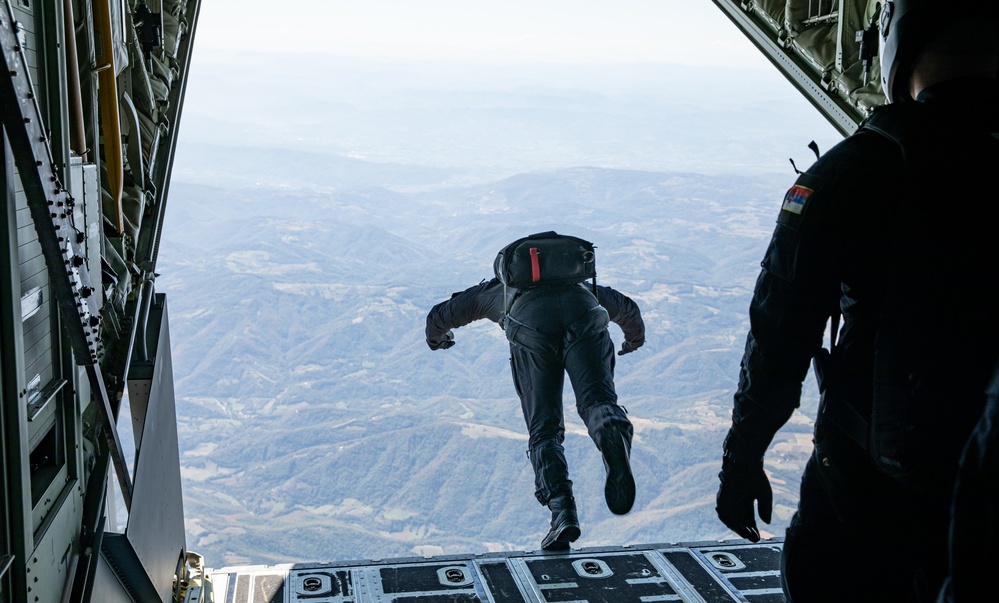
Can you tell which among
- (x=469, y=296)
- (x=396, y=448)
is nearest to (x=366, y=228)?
(x=396, y=448)

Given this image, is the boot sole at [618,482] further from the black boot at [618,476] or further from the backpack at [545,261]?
the backpack at [545,261]

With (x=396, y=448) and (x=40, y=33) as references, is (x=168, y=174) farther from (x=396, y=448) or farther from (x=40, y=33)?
(x=396, y=448)

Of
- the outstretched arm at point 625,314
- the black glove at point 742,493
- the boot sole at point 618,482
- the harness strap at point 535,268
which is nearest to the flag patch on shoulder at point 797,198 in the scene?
the black glove at point 742,493

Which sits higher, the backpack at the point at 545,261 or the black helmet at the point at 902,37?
the black helmet at the point at 902,37

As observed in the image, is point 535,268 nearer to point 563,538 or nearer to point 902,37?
point 563,538

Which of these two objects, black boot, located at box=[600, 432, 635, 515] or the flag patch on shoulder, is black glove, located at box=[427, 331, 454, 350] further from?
the flag patch on shoulder
